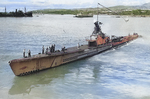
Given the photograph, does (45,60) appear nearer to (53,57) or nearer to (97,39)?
(53,57)

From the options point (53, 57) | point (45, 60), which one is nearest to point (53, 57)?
point (53, 57)

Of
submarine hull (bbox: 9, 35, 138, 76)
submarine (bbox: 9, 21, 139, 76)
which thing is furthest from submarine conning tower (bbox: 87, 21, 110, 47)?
submarine hull (bbox: 9, 35, 138, 76)

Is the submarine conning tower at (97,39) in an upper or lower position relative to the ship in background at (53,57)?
upper

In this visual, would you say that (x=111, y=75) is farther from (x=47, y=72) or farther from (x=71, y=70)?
(x=47, y=72)

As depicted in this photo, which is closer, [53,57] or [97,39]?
[53,57]

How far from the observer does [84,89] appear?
2225 cm

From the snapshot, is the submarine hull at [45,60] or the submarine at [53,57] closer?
the submarine hull at [45,60]

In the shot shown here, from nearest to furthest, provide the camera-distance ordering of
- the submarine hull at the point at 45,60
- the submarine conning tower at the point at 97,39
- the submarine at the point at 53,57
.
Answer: the submarine hull at the point at 45,60, the submarine at the point at 53,57, the submarine conning tower at the point at 97,39

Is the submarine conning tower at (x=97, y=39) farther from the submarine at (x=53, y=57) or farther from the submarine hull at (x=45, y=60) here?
the submarine hull at (x=45, y=60)

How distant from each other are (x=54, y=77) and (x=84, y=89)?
5.51m

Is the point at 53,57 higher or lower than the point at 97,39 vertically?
lower

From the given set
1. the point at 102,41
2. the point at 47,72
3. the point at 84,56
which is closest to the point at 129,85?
the point at 47,72

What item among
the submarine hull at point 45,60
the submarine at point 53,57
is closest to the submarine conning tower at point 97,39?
the submarine at point 53,57

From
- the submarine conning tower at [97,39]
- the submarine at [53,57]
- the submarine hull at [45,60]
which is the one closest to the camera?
the submarine hull at [45,60]
